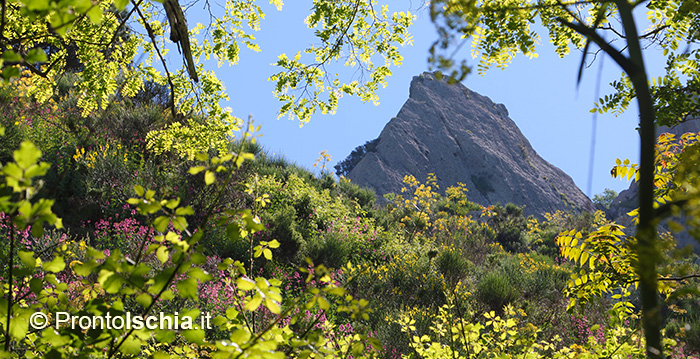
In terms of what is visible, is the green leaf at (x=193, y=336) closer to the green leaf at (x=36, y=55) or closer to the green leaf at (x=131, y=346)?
the green leaf at (x=131, y=346)

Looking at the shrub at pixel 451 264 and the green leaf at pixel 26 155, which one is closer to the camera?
the green leaf at pixel 26 155

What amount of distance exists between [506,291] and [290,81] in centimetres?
468

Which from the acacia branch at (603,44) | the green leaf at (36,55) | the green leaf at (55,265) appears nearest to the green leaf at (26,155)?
the green leaf at (36,55)

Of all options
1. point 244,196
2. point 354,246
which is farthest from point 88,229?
point 354,246

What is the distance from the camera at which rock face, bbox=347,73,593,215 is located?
1451 inches

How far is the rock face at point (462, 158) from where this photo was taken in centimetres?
3684

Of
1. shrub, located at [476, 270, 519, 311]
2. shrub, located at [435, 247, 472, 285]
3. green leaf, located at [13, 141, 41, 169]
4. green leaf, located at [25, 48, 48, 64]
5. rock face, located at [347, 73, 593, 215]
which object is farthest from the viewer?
rock face, located at [347, 73, 593, 215]

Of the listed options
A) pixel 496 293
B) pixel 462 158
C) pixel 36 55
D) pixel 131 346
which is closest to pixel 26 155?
pixel 36 55

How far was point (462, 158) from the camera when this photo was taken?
134ft

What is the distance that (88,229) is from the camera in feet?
24.0

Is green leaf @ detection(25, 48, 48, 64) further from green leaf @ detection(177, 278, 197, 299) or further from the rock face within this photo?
the rock face

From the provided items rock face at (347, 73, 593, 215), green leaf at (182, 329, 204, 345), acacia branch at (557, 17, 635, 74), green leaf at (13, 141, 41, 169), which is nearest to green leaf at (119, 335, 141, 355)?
green leaf at (182, 329, 204, 345)

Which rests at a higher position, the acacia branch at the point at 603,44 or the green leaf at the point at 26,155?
the acacia branch at the point at 603,44

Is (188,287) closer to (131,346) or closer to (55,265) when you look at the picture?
(131,346)
